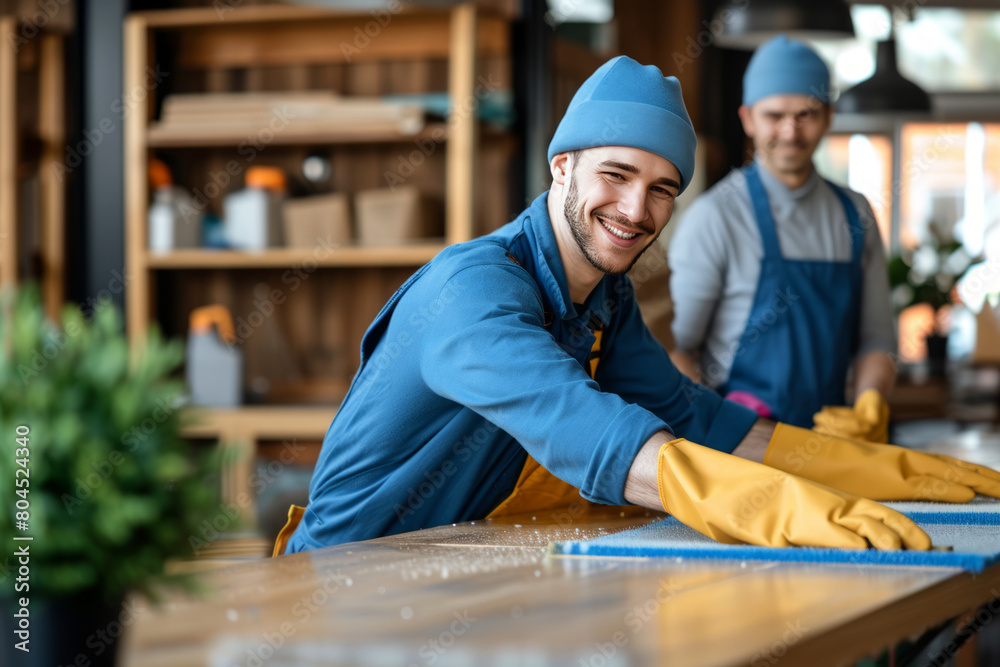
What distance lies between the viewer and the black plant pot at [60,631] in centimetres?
65

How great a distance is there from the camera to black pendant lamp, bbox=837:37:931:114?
145 inches

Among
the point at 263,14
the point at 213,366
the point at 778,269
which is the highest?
the point at 263,14

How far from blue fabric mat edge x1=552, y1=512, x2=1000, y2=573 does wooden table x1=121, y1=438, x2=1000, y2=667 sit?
2 centimetres

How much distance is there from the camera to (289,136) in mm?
3619

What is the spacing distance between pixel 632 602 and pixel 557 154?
81cm

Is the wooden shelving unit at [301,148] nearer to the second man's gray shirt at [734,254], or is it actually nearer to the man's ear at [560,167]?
the second man's gray shirt at [734,254]

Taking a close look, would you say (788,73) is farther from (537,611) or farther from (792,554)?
(537,611)

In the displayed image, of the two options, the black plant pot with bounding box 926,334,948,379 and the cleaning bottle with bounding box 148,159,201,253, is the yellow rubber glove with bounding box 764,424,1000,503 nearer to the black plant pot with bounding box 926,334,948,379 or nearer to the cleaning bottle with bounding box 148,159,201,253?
the cleaning bottle with bounding box 148,159,201,253

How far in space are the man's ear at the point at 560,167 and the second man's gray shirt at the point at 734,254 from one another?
2.73 feet

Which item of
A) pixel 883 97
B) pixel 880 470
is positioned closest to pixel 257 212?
pixel 883 97

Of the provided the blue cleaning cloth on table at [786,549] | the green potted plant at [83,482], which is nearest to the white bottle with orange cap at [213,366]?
the blue cleaning cloth on table at [786,549]

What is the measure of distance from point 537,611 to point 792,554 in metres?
0.33

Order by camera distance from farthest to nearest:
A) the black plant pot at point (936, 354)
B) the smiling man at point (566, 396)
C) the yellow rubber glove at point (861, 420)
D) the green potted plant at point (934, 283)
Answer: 1. the black plant pot at point (936, 354)
2. the green potted plant at point (934, 283)
3. the yellow rubber glove at point (861, 420)
4. the smiling man at point (566, 396)

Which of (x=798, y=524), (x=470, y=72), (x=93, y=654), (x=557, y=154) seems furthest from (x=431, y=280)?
(x=470, y=72)
